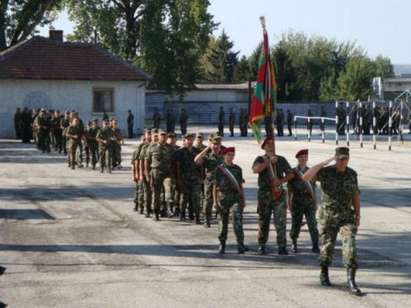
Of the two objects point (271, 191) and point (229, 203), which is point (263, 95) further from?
point (229, 203)

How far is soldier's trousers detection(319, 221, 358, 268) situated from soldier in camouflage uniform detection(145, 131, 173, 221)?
649cm

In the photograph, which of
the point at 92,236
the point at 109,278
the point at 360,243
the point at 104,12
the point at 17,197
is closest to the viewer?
the point at 109,278

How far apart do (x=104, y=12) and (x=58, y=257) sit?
55.4 meters

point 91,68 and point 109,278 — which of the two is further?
point 91,68

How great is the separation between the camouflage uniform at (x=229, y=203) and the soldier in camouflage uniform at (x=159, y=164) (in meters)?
3.59

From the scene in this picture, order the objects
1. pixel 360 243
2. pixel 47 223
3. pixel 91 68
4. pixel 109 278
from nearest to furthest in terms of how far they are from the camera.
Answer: pixel 109 278
pixel 360 243
pixel 47 223
pixel 91 68

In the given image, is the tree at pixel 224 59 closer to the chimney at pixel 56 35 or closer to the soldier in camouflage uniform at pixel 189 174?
the chimney at pixel 56 35

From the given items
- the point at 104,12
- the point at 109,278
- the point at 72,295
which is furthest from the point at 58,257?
the point at 104,12

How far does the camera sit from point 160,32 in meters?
63.7

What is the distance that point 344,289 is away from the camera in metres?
10.8

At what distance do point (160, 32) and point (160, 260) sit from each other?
5176 centimetres

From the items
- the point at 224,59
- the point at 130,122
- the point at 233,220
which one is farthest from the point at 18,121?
the point at 224,59

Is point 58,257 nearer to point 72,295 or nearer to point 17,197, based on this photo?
point 72,295

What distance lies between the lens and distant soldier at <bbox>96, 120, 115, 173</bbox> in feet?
89.0
